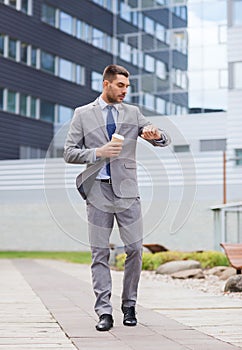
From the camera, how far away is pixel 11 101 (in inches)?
1042

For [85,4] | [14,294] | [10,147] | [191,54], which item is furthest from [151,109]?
[14,294]

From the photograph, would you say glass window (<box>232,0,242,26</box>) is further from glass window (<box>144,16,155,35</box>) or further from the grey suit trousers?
the grey suit trousers

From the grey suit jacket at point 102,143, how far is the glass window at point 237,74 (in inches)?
739

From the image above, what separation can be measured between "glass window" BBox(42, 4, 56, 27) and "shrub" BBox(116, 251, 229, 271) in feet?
52.2

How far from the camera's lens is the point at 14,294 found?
25.3 feet

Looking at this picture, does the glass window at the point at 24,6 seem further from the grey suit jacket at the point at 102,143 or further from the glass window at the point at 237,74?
the grey suit jacket at the point at 102,143

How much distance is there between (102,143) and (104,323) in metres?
1.00

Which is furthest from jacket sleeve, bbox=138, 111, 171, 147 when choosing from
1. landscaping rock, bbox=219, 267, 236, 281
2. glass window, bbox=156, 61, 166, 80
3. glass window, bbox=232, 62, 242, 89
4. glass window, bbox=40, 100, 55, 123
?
glass window, bbox=40, 100, 55, 123

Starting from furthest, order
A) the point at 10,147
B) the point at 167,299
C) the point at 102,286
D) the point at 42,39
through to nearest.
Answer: the point at 42,39 < the point at 10,147 < the point at 167,299 < the point at 102,286

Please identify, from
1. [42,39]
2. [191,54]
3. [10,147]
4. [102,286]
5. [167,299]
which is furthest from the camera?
[42,39]

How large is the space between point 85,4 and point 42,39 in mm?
2655

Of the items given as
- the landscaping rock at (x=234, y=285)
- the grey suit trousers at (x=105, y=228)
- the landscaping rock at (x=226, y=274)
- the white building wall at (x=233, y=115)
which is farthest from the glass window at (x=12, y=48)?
the grey suit trousers at (x=105, y=228)

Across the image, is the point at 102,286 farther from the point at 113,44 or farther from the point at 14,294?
the point at 113,44

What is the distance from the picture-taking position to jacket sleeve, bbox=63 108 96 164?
4.53 meters
